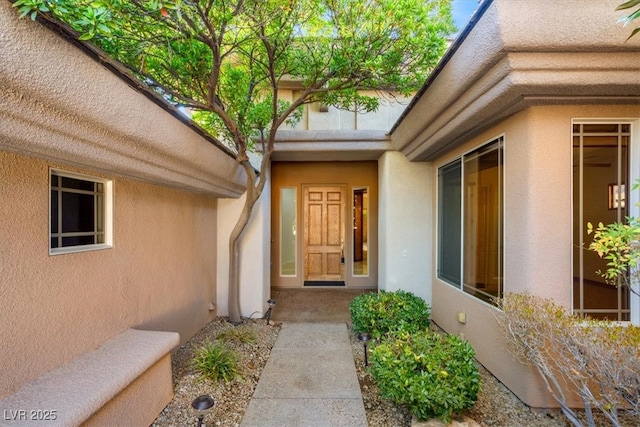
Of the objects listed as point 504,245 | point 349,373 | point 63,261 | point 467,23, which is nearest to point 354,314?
point 349,373

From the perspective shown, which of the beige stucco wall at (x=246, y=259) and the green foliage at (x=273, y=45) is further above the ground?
the green foliage at (x=273, y=45)

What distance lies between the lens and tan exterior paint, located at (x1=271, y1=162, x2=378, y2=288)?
7.77m

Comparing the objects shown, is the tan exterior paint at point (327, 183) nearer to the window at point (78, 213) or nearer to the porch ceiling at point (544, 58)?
the porch ceiling at point (544, 58)

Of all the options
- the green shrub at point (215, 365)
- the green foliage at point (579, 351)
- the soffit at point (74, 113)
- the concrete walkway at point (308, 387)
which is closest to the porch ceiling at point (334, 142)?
the soffit at point (74, 113)

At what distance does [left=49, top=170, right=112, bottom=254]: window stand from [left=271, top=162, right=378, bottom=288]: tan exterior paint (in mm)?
4979

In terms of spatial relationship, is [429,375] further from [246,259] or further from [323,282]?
[323,282]

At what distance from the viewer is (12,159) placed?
2031mm

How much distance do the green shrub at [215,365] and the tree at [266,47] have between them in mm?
2025

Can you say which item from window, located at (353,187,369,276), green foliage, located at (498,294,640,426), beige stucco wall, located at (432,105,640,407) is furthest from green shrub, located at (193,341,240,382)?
window, located at (353,187,369,276)

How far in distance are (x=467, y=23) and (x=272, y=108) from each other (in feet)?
9.58

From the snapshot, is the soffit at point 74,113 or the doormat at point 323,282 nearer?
the soffit at point 74,113

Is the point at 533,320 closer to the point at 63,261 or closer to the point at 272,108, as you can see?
the point at 63,261

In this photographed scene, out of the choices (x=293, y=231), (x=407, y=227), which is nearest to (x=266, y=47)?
(x=407, y=227)

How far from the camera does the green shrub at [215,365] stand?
3.35 metres
